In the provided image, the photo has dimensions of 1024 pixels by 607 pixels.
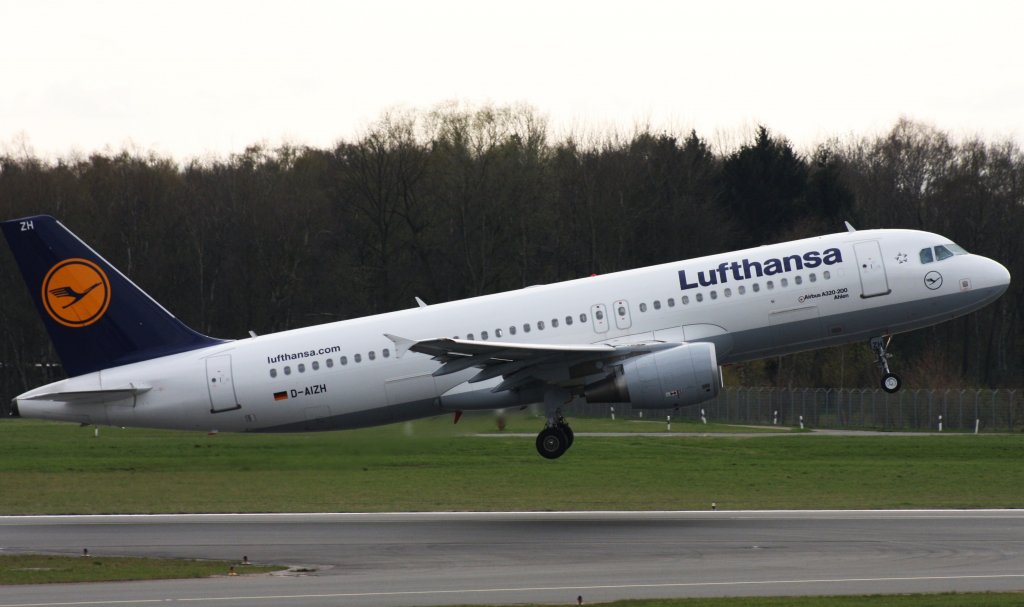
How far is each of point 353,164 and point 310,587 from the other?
236 feet

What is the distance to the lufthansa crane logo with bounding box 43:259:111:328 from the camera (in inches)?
1401

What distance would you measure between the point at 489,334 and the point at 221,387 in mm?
7006

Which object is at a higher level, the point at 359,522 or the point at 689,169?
the point at 689,169

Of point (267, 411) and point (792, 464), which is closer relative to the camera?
point (267, 411)

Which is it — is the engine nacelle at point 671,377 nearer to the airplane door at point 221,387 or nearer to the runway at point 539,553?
the runway at point 539,553

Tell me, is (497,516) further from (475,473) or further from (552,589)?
(552,589)

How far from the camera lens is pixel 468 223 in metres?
91.1

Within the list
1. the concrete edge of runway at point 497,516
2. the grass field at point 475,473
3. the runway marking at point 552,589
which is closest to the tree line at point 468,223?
the grass field at point 475,473

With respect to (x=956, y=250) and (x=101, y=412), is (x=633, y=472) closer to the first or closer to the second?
(x=956, y=250)

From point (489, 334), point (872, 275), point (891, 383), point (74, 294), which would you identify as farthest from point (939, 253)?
point (74, 294)

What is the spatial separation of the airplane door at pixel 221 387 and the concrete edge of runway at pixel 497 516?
11.2 ft

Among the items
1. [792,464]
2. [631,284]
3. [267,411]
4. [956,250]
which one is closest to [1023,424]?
[792,464]

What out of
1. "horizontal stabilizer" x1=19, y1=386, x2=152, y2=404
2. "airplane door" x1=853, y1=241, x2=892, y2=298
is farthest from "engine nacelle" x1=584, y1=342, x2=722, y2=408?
"horizontal stabilizer" x1=19, y1=386, x2=152, y2=404

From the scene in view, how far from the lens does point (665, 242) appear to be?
93250mm
